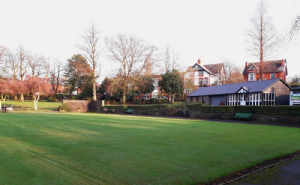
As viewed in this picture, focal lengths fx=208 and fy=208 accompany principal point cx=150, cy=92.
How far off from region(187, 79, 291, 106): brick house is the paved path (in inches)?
1017

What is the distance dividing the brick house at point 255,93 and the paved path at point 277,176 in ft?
84.8

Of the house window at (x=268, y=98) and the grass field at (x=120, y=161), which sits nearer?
the grass field at (x=120, y=161)

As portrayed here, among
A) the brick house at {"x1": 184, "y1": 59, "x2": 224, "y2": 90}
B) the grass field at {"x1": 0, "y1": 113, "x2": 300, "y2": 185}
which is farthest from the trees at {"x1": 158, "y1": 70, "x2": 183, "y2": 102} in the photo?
the grass field at {"x1": 0, "y1": 113, "x2": 300, "y2": 185}

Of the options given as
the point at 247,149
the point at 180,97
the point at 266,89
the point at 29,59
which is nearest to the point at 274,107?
the point at 266,89

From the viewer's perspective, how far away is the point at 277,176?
5324 mm

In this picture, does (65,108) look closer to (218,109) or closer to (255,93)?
(218,109)

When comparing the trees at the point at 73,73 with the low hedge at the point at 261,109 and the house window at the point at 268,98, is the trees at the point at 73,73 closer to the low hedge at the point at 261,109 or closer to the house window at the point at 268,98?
the low hedge at the point at 261,109

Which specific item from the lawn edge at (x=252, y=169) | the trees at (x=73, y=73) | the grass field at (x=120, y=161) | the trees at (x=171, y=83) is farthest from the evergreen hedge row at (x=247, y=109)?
the trees at (x=73, y=73)

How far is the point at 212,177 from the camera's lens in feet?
16.2

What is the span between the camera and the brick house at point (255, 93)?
2967cm

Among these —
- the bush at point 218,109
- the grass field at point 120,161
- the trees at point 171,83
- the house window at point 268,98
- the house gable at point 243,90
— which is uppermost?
the trees at point 171,83

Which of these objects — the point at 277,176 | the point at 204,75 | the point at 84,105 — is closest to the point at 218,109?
the point at 277,176

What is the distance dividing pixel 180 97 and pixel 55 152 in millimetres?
48903

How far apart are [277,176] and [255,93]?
2846 centimetres
